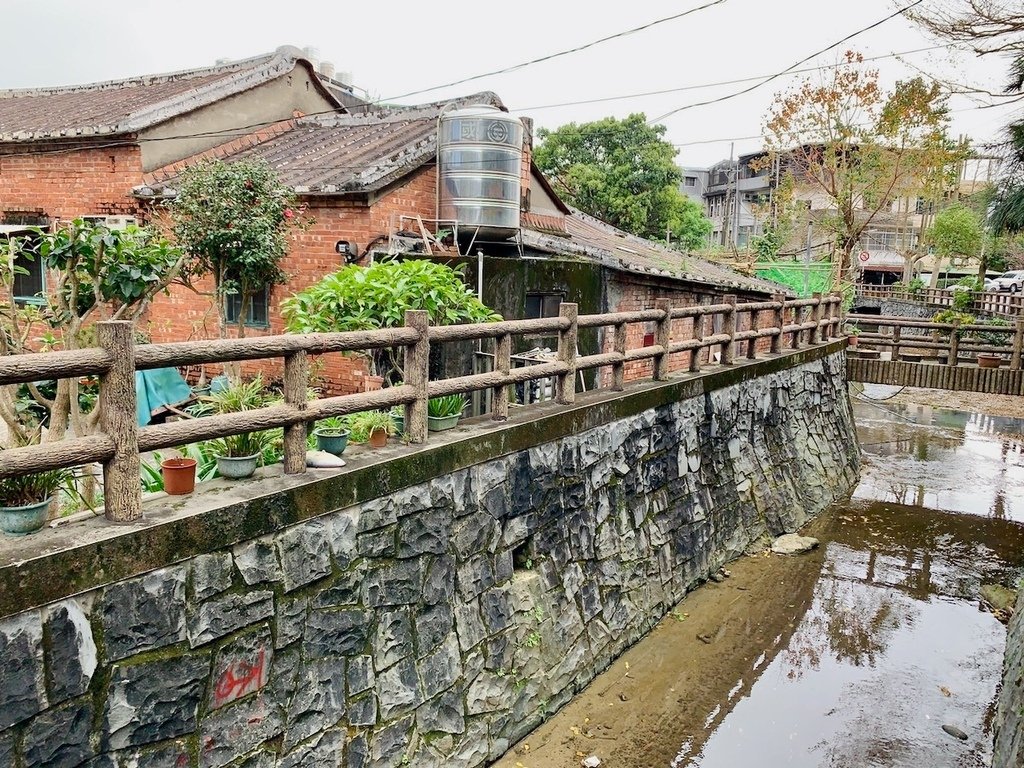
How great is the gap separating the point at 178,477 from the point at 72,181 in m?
9.15

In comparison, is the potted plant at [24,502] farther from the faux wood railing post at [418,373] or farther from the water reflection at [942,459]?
the water reflection at [942,459]

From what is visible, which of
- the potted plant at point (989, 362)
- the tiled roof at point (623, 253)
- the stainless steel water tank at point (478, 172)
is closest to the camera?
the stainless steel water tank at point (478, 172)

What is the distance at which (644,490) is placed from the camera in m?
7.79

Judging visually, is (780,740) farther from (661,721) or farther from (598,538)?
(598,538)

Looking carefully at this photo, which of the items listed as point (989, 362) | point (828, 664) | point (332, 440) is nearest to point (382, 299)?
point (332, 440)

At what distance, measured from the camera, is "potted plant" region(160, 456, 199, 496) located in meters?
3.84

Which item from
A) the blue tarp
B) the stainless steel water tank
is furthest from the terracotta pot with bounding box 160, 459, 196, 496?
the stainless steel water tank

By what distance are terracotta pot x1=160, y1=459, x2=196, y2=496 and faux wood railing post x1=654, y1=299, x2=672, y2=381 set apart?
5.17 m

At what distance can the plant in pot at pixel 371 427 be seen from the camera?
5059 millimetres

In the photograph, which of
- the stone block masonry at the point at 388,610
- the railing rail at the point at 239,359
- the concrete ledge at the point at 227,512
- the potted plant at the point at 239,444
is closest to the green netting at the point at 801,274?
the stone block masonry at the point at 388,610

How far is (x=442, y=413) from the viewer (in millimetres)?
5578

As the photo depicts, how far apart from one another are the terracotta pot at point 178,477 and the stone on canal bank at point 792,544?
26.1 ft

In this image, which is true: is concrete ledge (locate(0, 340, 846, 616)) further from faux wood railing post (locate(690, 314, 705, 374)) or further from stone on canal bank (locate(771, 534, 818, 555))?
stone on canal bank (locate(771, 534, 818, 555))

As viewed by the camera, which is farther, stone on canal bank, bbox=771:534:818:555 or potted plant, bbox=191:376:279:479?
stone on canal bank, bbox=771:534:818:555
